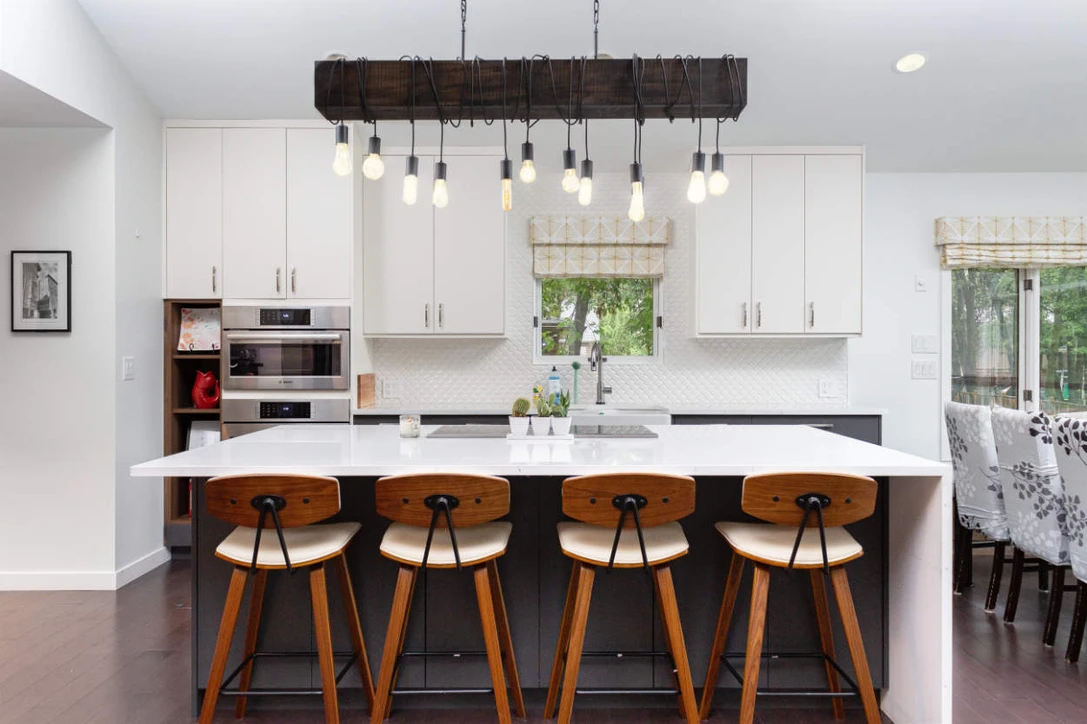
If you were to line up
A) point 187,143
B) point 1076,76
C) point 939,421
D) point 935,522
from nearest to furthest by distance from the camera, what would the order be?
1. point 935,522
2. point 1076,76
3. point 187,143
4. point 939,421

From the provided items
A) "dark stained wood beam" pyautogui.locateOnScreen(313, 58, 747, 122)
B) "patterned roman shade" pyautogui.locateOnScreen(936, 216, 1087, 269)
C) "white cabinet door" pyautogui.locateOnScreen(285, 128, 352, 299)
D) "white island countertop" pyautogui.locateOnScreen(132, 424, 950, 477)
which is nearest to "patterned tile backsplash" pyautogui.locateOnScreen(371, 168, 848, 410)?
"white cabinet door" pyautogui.locateOnScreen(285, 128, 352, 299)

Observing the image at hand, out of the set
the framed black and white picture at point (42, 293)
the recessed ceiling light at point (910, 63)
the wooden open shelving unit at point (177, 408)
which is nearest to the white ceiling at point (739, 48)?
the recessed ceiling light at point (910, 63)

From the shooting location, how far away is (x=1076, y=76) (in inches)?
143

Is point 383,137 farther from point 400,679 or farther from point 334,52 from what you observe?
point 400,679

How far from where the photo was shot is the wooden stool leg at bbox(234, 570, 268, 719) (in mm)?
2152

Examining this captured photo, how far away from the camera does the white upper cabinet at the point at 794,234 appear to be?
4.18 metres

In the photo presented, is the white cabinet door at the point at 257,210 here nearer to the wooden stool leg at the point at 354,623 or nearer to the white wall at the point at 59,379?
the white wall at the point at 59,379

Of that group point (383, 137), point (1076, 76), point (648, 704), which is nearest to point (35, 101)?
point (383, 137)

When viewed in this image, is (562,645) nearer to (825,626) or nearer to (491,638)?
(491,638)

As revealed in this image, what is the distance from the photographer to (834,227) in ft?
13.7

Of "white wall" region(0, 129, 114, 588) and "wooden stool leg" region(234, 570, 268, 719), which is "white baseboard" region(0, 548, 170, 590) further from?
"wooden stool leg" region(234, 570, 268, 719)

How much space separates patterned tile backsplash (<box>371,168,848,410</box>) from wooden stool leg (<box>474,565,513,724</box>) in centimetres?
263

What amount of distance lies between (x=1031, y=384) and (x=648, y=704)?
410 centimetres

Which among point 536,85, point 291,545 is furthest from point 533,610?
point 536,85
